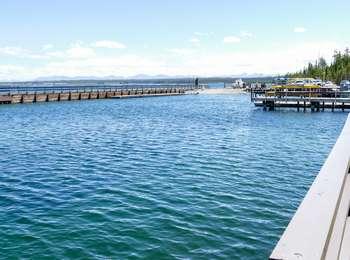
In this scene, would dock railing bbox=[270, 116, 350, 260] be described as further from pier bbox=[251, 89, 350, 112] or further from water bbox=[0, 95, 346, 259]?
pier bbox=[251, 89, 350, 112]

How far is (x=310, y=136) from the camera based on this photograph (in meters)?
33.7

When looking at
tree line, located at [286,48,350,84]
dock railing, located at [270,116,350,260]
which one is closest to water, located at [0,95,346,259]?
dock railing, located at [270,116,350,260]

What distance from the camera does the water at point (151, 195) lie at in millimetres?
10914

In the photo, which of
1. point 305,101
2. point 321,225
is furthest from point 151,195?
point 305,101

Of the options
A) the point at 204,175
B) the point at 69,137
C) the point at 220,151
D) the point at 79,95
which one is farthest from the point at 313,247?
the point at 79,95

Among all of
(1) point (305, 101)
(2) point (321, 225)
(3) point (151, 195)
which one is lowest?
(3) point (151, 195)

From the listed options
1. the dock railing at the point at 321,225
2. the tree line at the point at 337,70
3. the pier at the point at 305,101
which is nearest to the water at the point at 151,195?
the dock railing at the point at 321,225

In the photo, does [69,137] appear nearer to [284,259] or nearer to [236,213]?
[236,213]

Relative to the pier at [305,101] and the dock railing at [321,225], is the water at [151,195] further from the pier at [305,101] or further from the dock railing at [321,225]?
the pier at [305,101]

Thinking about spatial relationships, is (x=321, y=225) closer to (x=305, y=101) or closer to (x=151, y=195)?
(x=151, y=195)

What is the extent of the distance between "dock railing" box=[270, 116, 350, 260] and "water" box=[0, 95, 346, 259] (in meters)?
4.98

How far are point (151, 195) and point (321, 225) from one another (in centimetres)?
1215

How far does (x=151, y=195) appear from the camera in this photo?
15.6m

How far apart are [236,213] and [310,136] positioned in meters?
22.3
